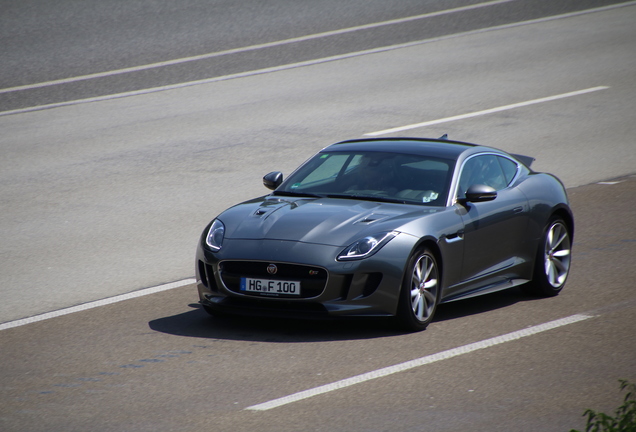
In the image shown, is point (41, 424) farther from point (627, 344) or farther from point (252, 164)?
point (252, 164)

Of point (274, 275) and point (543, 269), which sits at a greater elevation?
point (274, 275)

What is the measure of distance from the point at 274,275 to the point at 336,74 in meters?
12.8

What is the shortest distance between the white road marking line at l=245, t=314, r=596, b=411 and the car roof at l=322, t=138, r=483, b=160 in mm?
1762

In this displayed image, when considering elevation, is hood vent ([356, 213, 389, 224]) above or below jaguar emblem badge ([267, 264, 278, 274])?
above

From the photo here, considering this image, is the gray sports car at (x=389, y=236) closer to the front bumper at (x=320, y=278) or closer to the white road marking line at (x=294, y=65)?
the front bumper at (x=320, y=278)

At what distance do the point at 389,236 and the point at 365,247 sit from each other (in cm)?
22

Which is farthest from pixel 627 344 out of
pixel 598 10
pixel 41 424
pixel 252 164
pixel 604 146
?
pixel 598 10

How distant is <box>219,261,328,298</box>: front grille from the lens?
7684mm

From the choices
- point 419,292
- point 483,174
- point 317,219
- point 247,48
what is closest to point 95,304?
point 317,219

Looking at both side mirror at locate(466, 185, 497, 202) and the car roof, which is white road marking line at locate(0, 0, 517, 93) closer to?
the car roof

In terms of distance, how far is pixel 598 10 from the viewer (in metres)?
26.6

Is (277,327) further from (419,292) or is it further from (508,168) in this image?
(508,168)

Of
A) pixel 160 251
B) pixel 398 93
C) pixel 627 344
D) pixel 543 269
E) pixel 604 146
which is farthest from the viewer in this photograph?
pixel 398 93

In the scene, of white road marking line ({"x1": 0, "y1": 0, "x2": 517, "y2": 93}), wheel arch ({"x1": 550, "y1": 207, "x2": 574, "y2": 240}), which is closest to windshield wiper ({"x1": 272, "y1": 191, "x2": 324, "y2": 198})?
wheel arch ({"x1": 550, "y1": 207, "x2": 574, "y2": 240})
